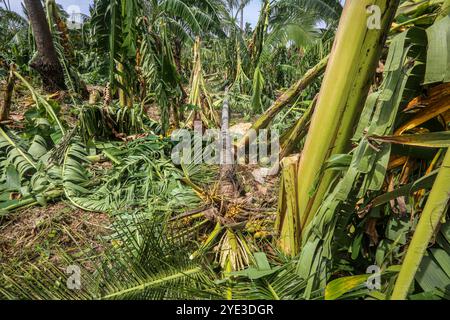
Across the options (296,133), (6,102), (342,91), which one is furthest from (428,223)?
(6,102)

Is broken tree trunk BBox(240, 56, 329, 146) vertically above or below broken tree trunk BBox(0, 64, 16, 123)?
above

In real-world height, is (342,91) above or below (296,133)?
above

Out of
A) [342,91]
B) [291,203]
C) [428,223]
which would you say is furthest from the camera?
[291,203]

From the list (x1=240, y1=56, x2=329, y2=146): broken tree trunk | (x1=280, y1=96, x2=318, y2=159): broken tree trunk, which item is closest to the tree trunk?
(x1=240, y1=56, x2=329, y2=146): broken tree trunk

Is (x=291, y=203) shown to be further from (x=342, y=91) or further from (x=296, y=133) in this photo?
(x=296, y=133)

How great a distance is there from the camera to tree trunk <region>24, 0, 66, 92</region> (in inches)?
163

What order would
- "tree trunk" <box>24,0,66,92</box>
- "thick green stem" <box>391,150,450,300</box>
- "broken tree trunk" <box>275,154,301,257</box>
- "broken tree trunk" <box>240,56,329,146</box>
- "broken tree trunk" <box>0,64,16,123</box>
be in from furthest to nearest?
"tree trunk" <box>24,0,66,92</box>, "broken tree trunk" <box>0,64,16,123</box>, "broken tree trunk" <box>240,56,329,146</box>, "broken tree trunk" <box>275,154,301,257</box>, "thick green stem" <box>391,150,450,300</box>

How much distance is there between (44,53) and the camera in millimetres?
4367

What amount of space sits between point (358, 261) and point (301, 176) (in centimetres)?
37

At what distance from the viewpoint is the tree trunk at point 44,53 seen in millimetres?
4128

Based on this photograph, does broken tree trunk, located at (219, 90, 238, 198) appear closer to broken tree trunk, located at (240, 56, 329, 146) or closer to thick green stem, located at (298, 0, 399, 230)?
broken tree trunk, located at (240, 56, 329, 146)

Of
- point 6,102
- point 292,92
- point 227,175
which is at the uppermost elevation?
point 292,92
